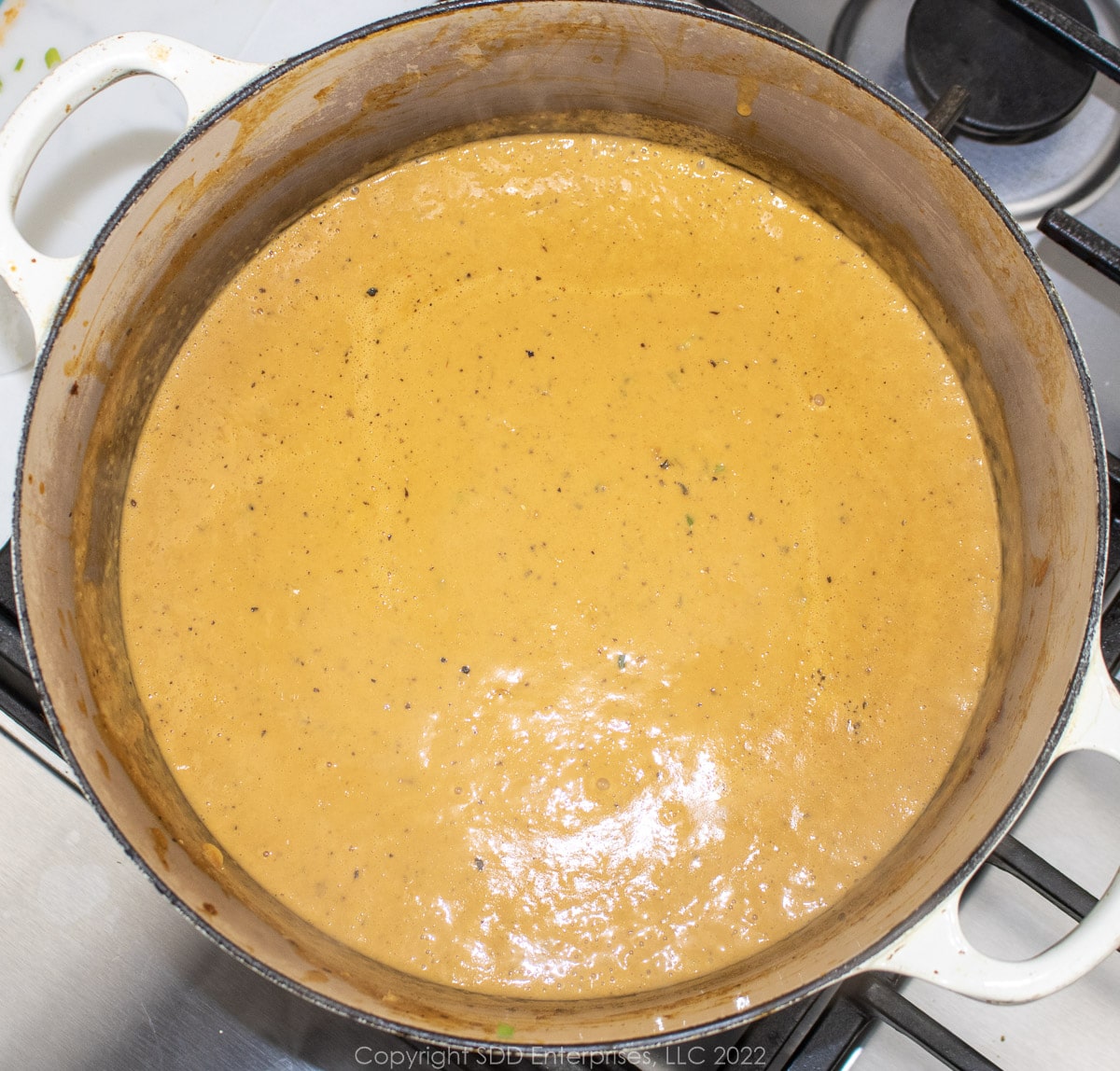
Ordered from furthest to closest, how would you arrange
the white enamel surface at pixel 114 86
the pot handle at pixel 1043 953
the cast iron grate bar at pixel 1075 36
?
the white enamel surface at pixel 114 86
the cast iron grate bar at pixel 1075 36
the pot handle at pixel 1043 953

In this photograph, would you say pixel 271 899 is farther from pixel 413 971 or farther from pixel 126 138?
pixel 126 138

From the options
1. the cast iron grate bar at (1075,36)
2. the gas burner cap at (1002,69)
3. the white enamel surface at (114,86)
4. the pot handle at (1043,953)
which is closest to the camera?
the pot handle at (1043,953)

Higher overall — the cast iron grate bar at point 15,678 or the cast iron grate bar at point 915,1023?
the cast iron grate bar at point 915,1023

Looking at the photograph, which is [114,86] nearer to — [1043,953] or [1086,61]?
[1086,61]

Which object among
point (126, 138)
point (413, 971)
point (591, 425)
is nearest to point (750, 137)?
point (591, 425)

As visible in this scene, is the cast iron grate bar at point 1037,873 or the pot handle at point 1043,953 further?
the cast iron grate bar at point 1037,873

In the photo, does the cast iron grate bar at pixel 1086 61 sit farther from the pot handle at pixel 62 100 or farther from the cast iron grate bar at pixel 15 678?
the cast iron grate bar at pixel 15 678

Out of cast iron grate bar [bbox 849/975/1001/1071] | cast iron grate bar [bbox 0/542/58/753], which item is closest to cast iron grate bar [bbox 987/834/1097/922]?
cast iron grate bar [bbox 849/975/1001/1071]

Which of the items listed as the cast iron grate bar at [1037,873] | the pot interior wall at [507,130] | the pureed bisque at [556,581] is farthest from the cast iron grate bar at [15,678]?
the cast iron grate bar at [1037,873]
